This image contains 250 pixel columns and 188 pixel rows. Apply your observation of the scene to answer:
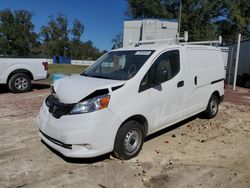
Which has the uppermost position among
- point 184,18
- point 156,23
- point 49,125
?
point 184,18

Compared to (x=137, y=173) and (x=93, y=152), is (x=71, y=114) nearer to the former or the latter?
(x=93, y=152)

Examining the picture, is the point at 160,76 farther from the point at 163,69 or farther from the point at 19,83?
the point at 19,83

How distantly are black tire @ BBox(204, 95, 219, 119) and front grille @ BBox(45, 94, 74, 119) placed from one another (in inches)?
159

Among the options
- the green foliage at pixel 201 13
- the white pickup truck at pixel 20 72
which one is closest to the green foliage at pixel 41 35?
the green foliage at pixel 201 13

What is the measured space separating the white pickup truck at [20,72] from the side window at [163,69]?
23.9 feet

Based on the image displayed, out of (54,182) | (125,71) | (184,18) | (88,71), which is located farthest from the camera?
(184,18)

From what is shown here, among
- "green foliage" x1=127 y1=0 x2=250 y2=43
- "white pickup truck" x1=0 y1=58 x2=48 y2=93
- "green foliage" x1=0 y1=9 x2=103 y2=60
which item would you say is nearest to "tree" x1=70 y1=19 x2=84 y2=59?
"green foliage" x1=0 y1=9 x2=103 y2=60

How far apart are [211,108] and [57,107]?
4.28 meters

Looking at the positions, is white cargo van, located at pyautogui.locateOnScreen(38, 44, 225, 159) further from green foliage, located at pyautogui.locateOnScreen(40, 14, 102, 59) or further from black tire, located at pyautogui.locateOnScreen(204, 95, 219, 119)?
green foliage, located at pyautogui.locateOnScreen(40, 14, 102, 59)

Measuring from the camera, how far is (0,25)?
79.9 metres

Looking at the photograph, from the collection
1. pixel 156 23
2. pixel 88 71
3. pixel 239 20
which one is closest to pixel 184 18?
pixel 239 20

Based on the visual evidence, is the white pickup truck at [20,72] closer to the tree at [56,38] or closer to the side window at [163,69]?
the side window at [163,69]

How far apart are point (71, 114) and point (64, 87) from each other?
2.28ft

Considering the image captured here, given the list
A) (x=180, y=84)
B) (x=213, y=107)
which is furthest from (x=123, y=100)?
(x=213, y=107)
